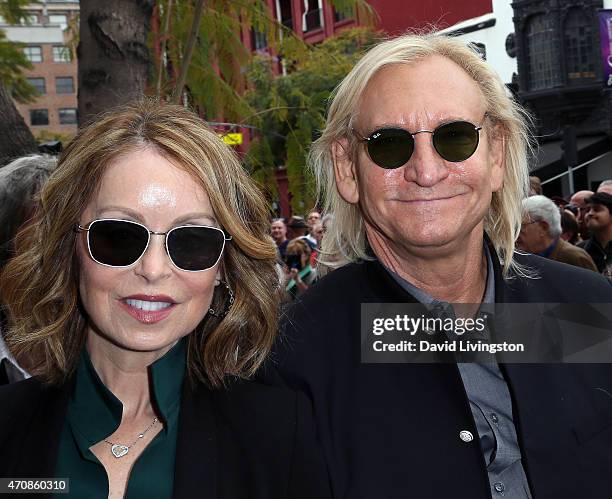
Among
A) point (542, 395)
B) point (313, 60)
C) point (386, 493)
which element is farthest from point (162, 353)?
point (313, 60)

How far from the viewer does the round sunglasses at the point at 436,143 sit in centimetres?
259

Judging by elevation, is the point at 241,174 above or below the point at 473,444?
above

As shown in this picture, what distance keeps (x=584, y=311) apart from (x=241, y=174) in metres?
1.33

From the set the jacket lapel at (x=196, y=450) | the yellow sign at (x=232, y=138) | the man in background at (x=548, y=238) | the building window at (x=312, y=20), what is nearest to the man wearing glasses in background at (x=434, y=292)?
the jacket lapel at (x=196, y=450)

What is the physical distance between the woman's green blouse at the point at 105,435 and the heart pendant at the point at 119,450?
44mm

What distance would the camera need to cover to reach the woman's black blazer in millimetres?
2117

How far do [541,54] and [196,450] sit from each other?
2447 cm

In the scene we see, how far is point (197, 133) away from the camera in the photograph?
2316 mm

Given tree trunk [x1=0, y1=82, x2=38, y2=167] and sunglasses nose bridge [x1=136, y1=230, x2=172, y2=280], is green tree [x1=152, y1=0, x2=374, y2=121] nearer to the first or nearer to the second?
tree trunk [x1=0, y1=82, x2=38, y2=167]

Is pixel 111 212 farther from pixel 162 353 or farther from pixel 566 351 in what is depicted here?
pixel 566 351

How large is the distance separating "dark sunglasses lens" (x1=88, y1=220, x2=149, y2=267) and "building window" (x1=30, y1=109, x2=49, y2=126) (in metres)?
84.2

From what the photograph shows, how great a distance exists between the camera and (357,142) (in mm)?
2766

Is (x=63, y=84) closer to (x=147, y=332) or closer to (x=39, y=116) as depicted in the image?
(x=39, y=116)
